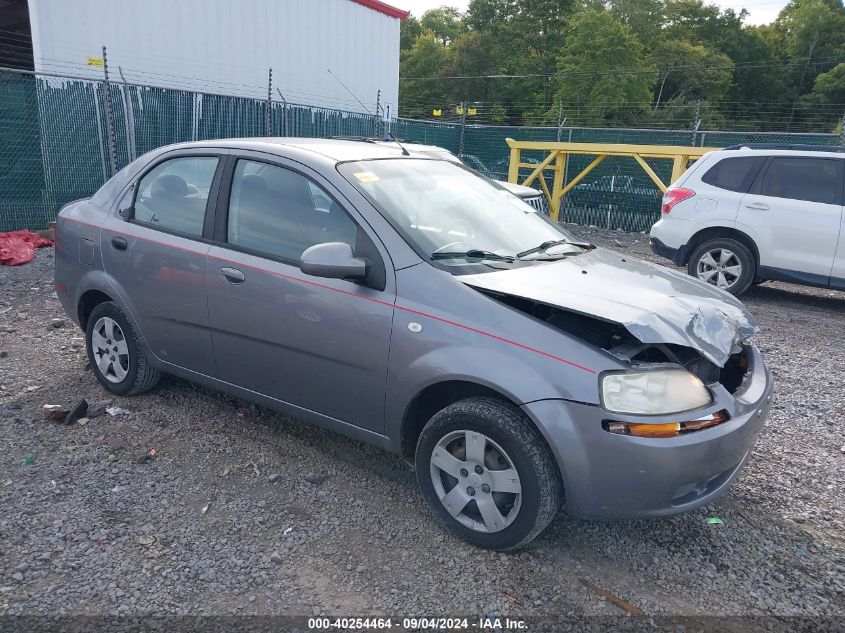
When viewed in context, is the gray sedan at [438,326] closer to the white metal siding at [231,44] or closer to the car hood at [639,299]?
the car hood at [639,299]

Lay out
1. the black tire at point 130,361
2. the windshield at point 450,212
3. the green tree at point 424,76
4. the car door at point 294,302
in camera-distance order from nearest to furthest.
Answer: the car door at point 294,302 → the windshield at point 450,212 → the black tire at point 130,361 → the green tree at point 424,76

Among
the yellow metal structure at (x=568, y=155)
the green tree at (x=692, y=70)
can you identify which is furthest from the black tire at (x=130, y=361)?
the green tree at (x=692, y=70)

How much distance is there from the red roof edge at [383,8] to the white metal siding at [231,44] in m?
0.13

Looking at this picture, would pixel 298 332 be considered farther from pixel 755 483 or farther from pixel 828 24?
pixel 828 24

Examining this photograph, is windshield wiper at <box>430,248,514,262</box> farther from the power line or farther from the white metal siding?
the power line

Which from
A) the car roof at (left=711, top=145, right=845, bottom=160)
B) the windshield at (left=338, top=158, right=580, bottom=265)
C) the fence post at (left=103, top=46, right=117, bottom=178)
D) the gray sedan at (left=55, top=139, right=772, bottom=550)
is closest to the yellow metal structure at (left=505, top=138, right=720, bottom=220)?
the car roof at (left=711, top=145, right=845, bottom=160)

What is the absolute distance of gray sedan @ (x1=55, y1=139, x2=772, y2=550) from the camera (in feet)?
8.74

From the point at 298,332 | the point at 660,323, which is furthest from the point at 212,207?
the point at 660,323

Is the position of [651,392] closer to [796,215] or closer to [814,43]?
[796,215]

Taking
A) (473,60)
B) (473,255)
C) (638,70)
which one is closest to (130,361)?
(473,255)

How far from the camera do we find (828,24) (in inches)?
2297

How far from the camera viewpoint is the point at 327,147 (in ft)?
12.3

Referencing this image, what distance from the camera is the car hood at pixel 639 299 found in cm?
273

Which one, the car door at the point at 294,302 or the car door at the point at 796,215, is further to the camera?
the car door at the point at 796,215
